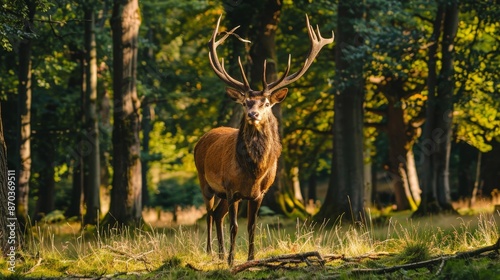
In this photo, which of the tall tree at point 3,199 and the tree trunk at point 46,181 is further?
the tree trunk at point 46,181

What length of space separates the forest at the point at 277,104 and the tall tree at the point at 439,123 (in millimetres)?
35

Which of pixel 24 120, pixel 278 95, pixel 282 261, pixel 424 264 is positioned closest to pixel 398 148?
pixel 24 120

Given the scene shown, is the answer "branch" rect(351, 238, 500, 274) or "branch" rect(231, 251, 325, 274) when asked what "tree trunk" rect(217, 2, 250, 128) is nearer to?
"branch" rect(231, 251, 325, 274)

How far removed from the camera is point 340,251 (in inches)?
384

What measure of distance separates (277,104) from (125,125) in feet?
13.2

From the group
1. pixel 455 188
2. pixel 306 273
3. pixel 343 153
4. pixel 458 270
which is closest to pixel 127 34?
pixel 343 153

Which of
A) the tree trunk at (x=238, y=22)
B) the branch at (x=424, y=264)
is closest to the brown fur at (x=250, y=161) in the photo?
the branch at (x=424, y=264)

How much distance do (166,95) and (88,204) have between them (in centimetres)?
623

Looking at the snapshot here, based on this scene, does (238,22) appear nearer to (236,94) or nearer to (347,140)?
(347,140)

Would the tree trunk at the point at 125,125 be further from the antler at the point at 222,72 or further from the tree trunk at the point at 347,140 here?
the antler at the point at 222,72

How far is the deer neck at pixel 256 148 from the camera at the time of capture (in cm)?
945

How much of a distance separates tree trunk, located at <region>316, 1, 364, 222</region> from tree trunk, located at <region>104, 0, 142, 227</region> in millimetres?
4465

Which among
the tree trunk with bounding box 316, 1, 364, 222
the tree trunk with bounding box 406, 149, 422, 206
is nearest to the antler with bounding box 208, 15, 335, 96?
the tree trunk with bounding box 316, 1, 364, 222

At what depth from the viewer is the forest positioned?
1557cm
